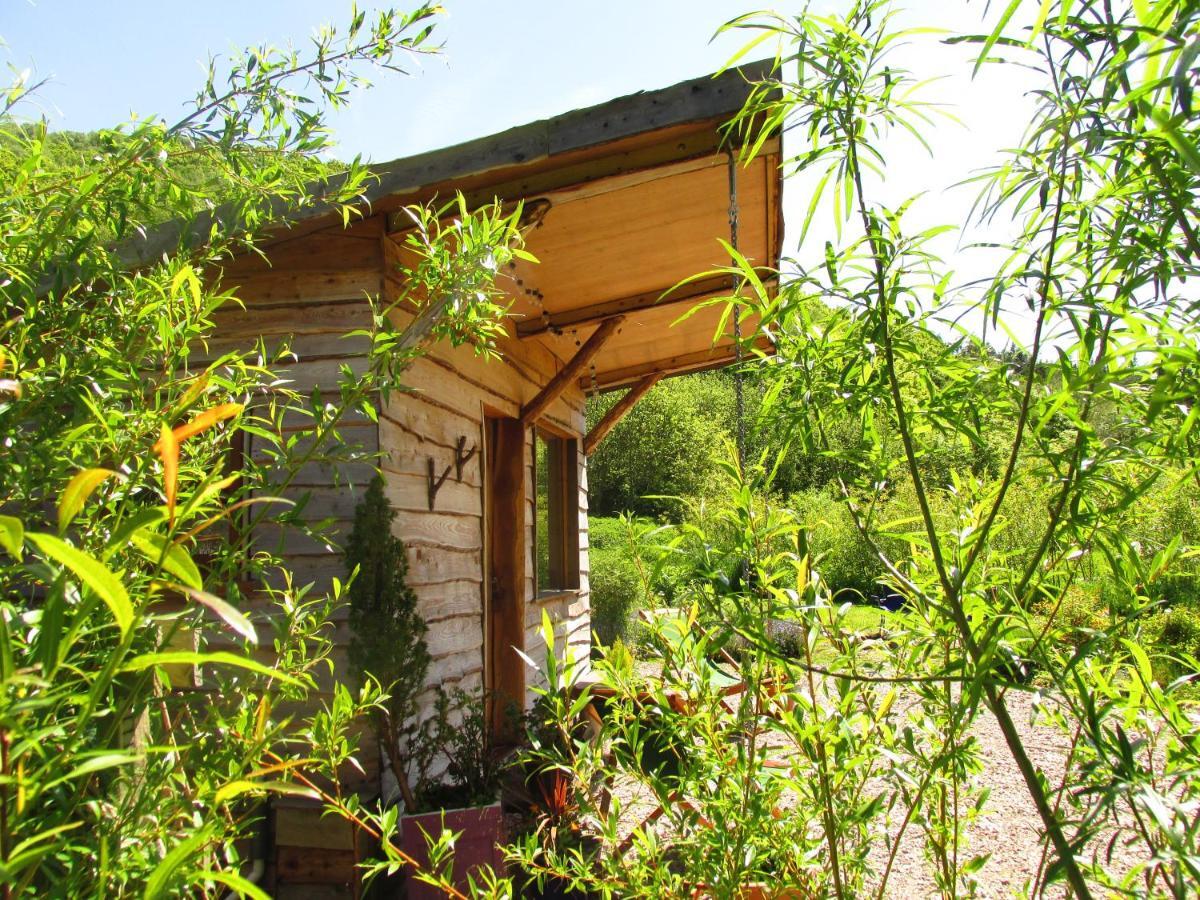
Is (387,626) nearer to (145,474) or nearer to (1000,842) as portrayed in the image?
(145,474)

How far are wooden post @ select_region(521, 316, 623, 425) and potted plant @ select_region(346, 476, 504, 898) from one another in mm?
2166

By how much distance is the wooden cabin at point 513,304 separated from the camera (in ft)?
9.83

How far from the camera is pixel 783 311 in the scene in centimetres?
111

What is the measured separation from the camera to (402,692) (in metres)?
3.12

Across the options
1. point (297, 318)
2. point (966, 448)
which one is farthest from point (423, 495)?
point (966, 448)

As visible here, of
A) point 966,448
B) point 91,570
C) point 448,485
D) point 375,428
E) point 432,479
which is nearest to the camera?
point 91,570

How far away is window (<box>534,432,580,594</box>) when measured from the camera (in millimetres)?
6680

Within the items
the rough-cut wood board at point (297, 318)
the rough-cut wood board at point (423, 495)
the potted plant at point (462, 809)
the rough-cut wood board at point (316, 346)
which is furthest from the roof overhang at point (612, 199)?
the potted plant at point (462, 809)

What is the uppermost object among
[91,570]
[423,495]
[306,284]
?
[306,284]

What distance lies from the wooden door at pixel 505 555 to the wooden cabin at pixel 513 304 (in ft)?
0.04

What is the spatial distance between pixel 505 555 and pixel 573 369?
1277mm

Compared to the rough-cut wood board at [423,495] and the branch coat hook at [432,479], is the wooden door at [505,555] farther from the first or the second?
the branch coat hook at [432,479]

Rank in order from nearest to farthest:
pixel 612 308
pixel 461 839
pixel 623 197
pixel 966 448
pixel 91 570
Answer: pixel 91 570, pixel 966 448, pixel 461 839, pixel 623 197, pixel 612 308

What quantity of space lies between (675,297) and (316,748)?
3.88m
